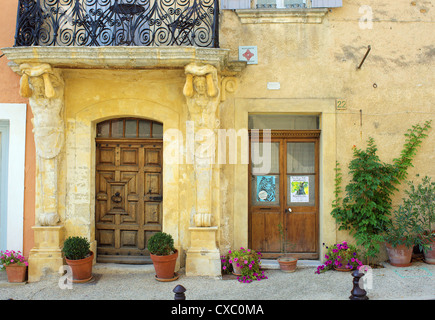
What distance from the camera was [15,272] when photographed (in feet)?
20.0

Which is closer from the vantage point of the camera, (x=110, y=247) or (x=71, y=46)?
(x=71, y=46)

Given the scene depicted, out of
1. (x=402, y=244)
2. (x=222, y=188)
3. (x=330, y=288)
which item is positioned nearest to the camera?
(x=330, y=288)

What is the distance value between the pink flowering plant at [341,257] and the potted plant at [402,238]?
54 cm

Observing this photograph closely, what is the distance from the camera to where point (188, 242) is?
21.4ft

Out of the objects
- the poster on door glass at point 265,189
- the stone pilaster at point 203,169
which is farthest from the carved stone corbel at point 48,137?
the poster on door glass at point 265,189

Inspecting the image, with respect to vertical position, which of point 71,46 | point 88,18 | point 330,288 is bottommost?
point 330,288

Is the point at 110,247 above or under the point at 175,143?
under

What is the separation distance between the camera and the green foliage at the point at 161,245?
19.1ft

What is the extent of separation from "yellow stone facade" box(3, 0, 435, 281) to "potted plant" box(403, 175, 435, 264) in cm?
28

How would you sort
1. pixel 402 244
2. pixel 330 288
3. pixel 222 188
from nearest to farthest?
pixel 330 288
pixel 402 244
pixel 222 188

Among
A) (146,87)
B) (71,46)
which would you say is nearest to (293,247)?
(146,87)

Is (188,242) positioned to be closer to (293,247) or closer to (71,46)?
(293,247)

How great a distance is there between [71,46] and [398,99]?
17.6 feet

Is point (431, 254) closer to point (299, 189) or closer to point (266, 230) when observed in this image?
point (299, 189)
